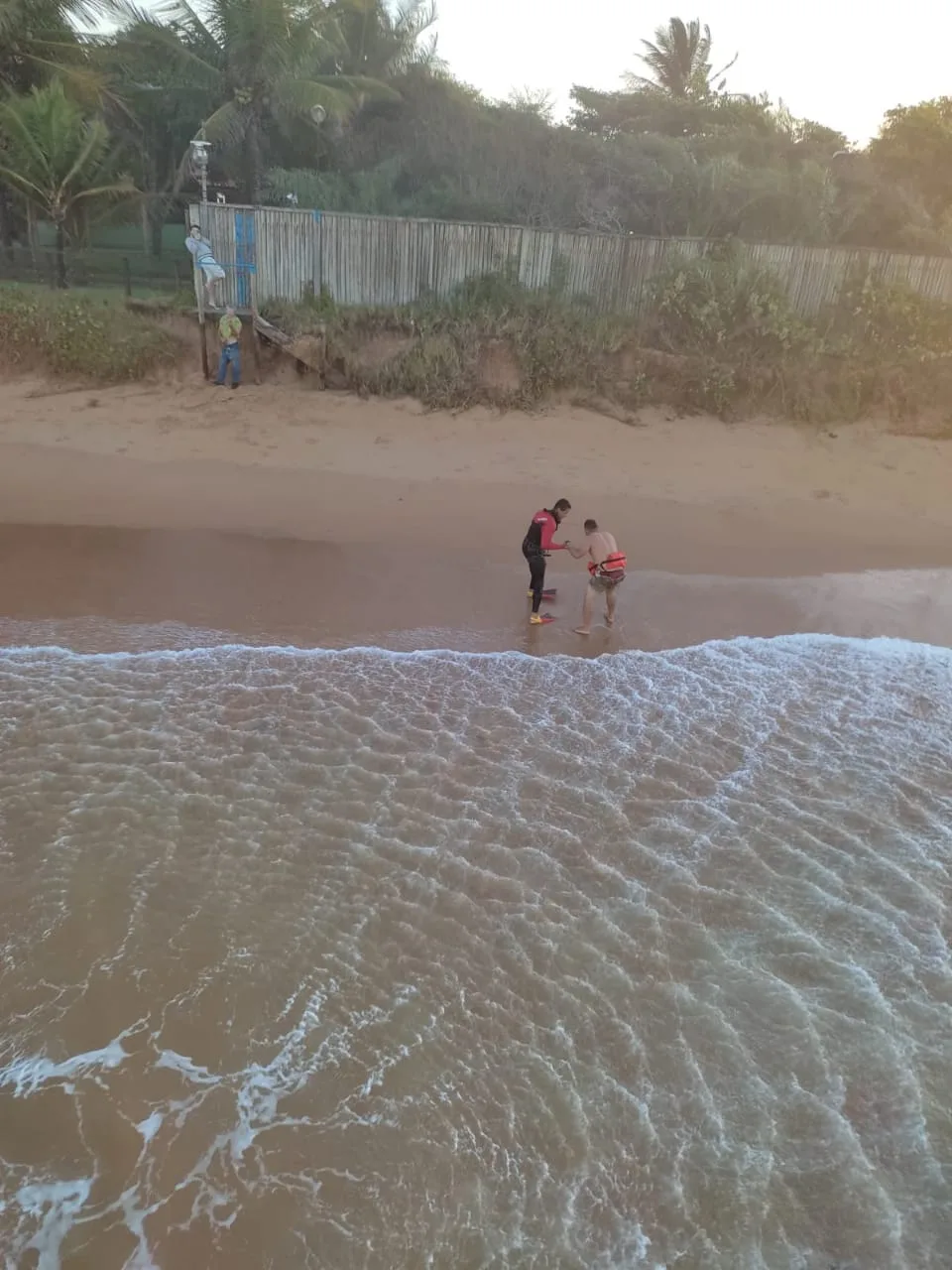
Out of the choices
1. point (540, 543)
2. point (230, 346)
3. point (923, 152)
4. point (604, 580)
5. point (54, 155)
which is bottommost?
point (604, 580)

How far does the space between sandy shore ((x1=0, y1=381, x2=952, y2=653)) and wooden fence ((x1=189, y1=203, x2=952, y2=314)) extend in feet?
5.96

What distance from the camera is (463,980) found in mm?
3988

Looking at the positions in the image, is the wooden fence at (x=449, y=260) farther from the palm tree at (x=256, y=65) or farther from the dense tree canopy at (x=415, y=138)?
the palm tree at (x=256, y=65)

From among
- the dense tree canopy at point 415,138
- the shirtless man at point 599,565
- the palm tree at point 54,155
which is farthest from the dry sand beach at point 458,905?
the dense tree canopy at point 415,138

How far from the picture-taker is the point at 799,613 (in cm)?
827

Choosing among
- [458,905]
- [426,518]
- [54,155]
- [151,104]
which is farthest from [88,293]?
[458,905]

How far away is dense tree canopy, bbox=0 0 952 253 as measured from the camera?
15539 mm

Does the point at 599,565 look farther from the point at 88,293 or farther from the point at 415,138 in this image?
the point at 415,138

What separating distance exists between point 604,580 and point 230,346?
7369mm

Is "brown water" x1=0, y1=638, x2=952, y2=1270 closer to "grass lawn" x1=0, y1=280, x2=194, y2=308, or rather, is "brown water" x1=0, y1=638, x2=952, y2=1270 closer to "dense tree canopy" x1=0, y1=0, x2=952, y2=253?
"grass lawn" x1=0, y1=280, x2=194, y2=308

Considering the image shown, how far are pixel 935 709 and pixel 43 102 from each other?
632 inches

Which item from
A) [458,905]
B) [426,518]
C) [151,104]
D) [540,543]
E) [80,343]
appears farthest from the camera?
[151,104]

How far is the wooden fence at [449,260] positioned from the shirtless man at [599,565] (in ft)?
23.3

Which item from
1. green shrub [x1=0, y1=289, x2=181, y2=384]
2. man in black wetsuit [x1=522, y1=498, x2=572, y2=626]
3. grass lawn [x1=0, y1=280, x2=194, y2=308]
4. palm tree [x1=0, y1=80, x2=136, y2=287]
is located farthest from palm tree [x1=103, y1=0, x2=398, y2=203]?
man in black wetsuit [x1=522, y1=498, x2=572, y2=626]
